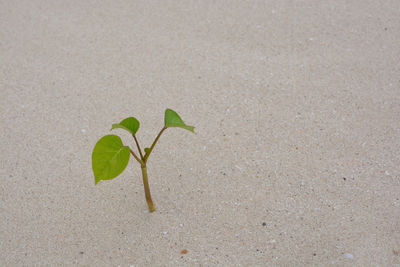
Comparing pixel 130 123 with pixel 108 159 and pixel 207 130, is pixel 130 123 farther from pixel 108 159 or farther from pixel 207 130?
pixel 207 130

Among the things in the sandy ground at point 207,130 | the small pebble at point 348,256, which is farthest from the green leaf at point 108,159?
the small pebble at point 348,256

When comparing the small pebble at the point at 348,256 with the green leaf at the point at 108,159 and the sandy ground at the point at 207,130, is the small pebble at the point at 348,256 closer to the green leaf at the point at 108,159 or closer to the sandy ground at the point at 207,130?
the sandy ground at the point at 207,130

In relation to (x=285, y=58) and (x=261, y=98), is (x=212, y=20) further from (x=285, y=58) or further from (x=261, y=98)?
(x=261, y=98)

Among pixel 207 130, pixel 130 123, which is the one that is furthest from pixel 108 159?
pixel 207 130

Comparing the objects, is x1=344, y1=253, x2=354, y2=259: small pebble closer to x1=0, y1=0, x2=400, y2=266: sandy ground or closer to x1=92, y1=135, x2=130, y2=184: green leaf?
x1=0, y1=0, x2=400, y2=266: sandy ground

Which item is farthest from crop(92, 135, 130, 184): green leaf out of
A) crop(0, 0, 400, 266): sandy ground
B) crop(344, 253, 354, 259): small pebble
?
crop(344, 253, 354, 259): small pebble

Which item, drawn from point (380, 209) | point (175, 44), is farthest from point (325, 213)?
point (175, 44)
